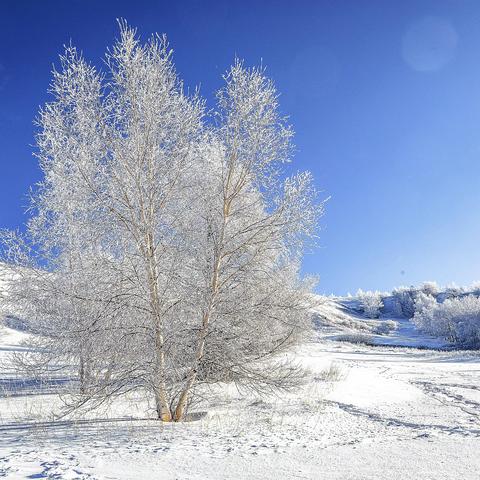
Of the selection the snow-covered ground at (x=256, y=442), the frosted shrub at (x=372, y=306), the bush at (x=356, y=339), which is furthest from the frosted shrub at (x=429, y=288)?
the snow-covered ground at (x=256, y=442)

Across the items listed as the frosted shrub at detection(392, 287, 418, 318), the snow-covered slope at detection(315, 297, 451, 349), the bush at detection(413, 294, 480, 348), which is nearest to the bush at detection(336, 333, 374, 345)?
the snow-covered slope at detection(315, 297, 451, 349)

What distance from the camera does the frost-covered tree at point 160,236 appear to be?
660 cm

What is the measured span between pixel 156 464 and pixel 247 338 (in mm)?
3154

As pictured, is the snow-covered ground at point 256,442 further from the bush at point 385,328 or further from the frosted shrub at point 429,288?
the frosted shrub at point 429,288

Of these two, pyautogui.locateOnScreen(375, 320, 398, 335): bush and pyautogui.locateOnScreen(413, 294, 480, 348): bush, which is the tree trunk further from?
pyautogui.locateOnScreen(375, 320, 398, 335): bush

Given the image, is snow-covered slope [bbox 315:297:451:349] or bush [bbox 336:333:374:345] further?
snow-covered slope [bbox 315:297:451:349]

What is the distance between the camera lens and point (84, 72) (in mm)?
6688

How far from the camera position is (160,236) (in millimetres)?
7090

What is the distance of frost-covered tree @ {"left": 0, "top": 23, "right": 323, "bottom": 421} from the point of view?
6602 mm

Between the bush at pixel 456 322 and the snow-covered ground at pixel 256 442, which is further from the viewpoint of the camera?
the bush at pixel 456 322

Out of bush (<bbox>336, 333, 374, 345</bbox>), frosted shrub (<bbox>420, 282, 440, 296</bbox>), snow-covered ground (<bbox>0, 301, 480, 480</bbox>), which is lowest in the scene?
snow-covered ground (<bbox>0, 301, 480, 480</bbox>)

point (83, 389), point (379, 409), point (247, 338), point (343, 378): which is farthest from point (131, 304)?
point (343, 378)

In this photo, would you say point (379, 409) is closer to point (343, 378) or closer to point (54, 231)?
point (343, 378)

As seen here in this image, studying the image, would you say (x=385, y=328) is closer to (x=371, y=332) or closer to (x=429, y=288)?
(x=371, y=332)
